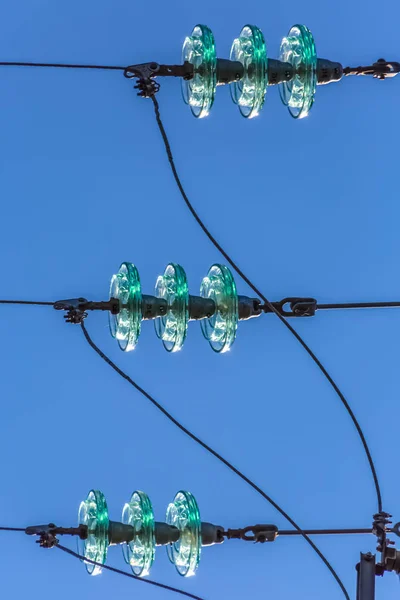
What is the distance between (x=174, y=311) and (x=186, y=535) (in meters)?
0.89

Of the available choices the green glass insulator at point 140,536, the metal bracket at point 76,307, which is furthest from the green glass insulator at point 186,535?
the metal bracket at point 76,307

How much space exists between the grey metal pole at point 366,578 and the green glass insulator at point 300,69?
215cm

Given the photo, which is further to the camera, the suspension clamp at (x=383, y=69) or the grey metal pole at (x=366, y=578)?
the suspension clamp at (x=383, y=69)

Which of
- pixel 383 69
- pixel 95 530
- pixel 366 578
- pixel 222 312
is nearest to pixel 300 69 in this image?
pixel 383 69

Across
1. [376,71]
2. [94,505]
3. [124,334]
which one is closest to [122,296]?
[124,334]

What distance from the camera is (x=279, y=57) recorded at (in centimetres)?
631

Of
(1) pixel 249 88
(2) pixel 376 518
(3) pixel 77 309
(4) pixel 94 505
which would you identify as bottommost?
(2) pixel 376 518

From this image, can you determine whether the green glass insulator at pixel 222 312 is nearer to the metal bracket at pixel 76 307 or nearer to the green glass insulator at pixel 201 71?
the metal bracket at pixel 76 307

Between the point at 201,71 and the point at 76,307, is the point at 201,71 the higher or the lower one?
the higher one

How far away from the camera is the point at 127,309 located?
6.11 metres

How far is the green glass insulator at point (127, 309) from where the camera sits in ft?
20.0

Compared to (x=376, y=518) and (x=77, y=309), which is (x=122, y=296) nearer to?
(x=77, y=309)

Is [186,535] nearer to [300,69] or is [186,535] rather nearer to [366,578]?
[366,578]

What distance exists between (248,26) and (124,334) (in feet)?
4.46
